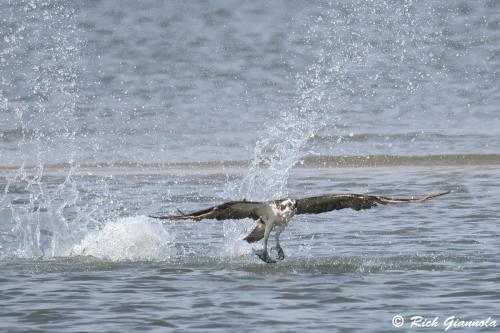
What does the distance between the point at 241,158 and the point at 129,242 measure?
7.80 meters

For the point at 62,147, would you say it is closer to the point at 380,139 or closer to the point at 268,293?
the point at 380,139

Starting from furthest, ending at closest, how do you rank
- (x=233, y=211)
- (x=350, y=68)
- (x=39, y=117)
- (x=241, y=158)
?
(x=350, y=68) → (x=39, y=117) → (x=241, y=158) → (x=233, y=211)

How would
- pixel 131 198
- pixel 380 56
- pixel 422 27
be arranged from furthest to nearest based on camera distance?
pixel 422 27 → pixel 380 56 → pixel 131 198

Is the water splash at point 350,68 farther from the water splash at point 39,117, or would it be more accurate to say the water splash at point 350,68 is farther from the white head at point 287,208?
the white head at point 287,208

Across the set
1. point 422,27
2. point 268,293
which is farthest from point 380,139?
point 268,293

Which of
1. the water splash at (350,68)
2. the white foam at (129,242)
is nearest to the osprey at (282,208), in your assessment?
the white foam at (129,242)

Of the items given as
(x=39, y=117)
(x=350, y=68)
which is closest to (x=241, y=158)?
(x=39, y=117)

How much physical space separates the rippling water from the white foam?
0.02m

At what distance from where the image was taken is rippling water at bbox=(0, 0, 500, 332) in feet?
32.2

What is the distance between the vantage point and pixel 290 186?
1686 cm

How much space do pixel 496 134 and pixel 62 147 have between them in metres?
7.13

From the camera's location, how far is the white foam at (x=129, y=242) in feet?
38.6

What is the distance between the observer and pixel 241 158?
1964 cm

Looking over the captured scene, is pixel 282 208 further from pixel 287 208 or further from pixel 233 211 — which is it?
pixel 233 211
